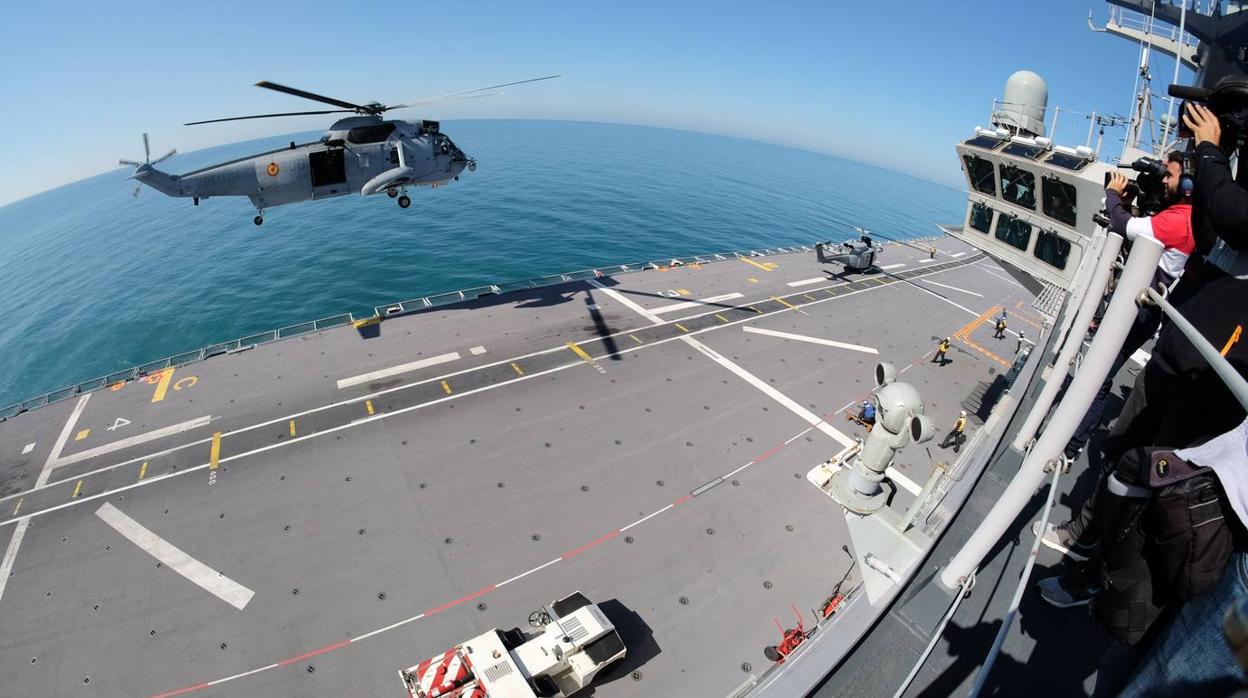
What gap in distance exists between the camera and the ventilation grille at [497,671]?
9.48m

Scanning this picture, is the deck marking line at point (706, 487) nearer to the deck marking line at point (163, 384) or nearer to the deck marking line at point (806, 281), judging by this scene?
the deck marking line at point (163, 384)

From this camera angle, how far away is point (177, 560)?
13344 millimetres

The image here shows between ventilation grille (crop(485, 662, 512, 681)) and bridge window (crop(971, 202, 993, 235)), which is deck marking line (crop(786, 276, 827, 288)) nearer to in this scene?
bridge window (crop(971, 202, 993, 235))

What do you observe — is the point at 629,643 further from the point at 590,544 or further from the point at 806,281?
the point at 806,281

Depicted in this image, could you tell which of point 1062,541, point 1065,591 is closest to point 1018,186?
point 1062,541

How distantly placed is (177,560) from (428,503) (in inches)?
250

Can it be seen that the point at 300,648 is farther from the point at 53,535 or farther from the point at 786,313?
the point at 786,313

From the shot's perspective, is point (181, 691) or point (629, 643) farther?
point (629, 643)

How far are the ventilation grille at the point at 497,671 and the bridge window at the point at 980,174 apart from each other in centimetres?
2480

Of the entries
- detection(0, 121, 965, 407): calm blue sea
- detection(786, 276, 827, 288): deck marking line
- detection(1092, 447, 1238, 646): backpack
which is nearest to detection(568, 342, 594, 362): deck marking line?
detection(786, 276, 827, 288): deck marking line

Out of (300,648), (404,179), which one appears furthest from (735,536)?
(404,179)

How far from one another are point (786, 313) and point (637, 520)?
62.6ft

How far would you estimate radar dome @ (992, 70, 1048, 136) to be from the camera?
23531 millimetres

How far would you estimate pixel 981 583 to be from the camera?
6883mm
